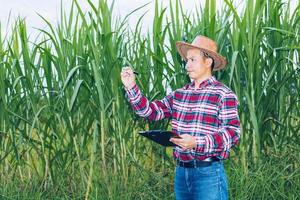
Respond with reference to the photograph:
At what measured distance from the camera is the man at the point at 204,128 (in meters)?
2.72

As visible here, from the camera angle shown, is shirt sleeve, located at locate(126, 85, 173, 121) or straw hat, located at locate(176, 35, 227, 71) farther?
shirt sleeve, located at locate(126, 85, 173, 121)

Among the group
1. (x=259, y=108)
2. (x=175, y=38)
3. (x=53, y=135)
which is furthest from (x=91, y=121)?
(x=259, y=108)

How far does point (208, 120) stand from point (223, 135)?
0.11 meters

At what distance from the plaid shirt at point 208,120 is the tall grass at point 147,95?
678 millimetres

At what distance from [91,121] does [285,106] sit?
1.18 metres

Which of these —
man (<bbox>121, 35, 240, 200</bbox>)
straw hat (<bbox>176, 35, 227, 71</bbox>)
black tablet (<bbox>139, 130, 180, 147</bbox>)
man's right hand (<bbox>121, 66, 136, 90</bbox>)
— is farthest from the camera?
man's right hand (<bbox>121, 66, 136, 90</bbox>)

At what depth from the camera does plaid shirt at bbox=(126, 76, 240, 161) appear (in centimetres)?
270

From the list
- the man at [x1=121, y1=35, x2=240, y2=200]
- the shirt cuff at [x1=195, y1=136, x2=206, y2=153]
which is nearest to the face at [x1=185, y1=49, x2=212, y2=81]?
the man at [x1=121, y1=35, x2=240, y2=200]

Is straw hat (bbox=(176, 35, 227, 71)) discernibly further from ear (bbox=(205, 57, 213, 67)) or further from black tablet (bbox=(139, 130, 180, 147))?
black tablet (bbox=(139, 130, 180, 147))

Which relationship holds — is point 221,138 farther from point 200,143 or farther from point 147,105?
point 147,105

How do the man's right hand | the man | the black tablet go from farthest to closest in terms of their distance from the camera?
the man's right hand, the man, the black tablet

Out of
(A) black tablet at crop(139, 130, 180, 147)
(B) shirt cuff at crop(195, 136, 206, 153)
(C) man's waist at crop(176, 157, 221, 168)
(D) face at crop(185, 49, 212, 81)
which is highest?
(D) face at crop(185, 49, 212, 81)

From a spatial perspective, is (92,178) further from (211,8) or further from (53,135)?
(211,8)

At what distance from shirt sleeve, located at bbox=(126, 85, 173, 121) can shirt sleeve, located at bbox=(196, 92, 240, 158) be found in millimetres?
423
